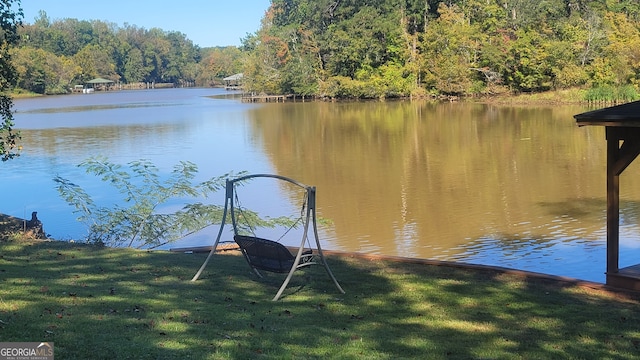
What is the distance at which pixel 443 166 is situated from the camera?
1905cm

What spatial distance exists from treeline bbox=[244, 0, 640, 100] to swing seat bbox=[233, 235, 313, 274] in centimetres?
3452

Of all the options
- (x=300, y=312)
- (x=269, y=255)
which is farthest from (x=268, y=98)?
(x=300, y=312)

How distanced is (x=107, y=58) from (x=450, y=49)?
83.7 m

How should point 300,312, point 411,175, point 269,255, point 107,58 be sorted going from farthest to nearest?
point 107,58
point 411,175
point 269,255
point 300,312

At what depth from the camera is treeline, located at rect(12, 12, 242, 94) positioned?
→ 8956 centimetres

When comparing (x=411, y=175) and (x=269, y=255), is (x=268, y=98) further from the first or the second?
(x=269, y=255)

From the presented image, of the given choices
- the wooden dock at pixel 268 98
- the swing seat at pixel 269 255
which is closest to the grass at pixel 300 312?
the swing seat at pixel 269 255

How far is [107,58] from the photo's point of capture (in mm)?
117000

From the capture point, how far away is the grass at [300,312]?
4484 mm

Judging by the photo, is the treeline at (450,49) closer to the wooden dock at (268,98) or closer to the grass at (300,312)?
the wooden dock at (268,98)

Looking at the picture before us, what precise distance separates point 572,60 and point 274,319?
131 ft

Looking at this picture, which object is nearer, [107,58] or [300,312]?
[300,312]

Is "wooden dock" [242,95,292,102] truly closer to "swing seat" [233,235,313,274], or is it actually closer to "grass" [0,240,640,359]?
"grass" [0,240,640,359]

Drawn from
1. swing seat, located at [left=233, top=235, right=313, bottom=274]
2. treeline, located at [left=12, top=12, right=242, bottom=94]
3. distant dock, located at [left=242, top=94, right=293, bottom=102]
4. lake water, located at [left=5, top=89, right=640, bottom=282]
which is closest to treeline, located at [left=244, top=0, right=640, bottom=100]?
distant dock, located at [left=242, top=94, right=293, bottom=102]
